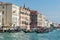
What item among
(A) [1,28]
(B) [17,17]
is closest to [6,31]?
(A) [1,28]

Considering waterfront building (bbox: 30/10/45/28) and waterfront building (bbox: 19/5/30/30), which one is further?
waterfront building (bbox: 30/10/45/28)

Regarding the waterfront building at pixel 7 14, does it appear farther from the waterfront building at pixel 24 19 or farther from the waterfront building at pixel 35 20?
the waterfront building at pixel 35 20

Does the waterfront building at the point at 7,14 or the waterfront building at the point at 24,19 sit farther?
the waterfront building at the point at 24,19

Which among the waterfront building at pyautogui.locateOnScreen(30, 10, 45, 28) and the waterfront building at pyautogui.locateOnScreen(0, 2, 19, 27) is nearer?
the waterfront building at pyautogui.locateOnScreen(0, 2, 19, 27)

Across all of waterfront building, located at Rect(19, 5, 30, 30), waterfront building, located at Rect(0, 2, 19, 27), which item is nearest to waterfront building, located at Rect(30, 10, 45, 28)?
waterfront building, located at Rect(19, 5, 30, 30)

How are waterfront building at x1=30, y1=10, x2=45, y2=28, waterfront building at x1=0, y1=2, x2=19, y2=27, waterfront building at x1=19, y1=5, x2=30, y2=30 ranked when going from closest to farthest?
1. waterfront building at x1=0, y1=2, x2=19, y2=27
2. waterfront building at x1=19, y1=5, x2=30, y2=30
3. waterfront building at x1=30, y1=10, x2=45, y2=28

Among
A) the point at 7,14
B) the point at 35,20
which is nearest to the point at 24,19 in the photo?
the point at 7,14

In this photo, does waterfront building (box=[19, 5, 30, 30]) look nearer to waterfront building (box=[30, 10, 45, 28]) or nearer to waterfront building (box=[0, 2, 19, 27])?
waterfront building (box=[0, 2, 19, 27])

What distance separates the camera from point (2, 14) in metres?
82.2

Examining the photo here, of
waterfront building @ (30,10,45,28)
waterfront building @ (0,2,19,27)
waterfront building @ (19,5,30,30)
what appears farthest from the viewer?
waterfront building @ (30,10,45,28)

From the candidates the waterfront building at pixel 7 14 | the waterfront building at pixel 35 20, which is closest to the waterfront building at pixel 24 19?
the waterfront building at pixel 7 14

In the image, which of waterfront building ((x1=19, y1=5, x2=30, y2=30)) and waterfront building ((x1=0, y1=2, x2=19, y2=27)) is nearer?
waterfront building ((x1=0, y1=2, x2=19, y2=27))

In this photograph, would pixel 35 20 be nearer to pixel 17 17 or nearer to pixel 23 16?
pixel 23 16

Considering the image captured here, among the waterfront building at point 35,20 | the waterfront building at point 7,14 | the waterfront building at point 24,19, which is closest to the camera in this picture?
the waterfront building at point 7,14
